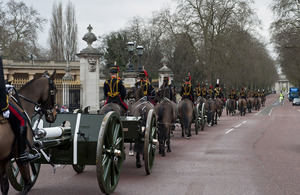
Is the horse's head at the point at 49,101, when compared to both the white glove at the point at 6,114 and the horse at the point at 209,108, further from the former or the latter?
the horse at the point at 209,108

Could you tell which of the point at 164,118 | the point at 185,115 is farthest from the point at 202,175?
the point at 185,115

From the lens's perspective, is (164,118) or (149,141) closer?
(149,141)

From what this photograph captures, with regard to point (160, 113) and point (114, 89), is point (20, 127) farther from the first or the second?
point (160, 113)

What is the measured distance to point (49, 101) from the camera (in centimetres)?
593

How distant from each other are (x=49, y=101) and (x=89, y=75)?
14.9 m

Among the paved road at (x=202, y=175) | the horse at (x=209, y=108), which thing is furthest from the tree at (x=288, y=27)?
the paved road at (x=202, y=175)

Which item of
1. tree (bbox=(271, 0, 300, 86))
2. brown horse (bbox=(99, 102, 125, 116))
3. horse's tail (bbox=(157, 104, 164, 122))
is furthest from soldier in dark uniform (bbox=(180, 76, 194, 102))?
tree (bbox=(271, 0, 300, 86))

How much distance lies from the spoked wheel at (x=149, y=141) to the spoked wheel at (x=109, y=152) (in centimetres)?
84

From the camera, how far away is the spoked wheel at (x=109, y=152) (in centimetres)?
557

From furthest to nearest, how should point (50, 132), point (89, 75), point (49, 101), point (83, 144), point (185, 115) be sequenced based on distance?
point (89, 75) → point (185, 115) → point (83, 144) → point (49, 101) → point (50, 132)

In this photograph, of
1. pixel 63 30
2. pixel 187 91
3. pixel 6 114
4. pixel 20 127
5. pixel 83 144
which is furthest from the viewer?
pixel 63 30

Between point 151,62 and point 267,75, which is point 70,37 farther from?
point 267,75

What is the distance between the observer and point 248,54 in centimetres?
5956

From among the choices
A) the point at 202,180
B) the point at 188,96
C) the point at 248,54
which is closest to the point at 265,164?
the point at 202,180
